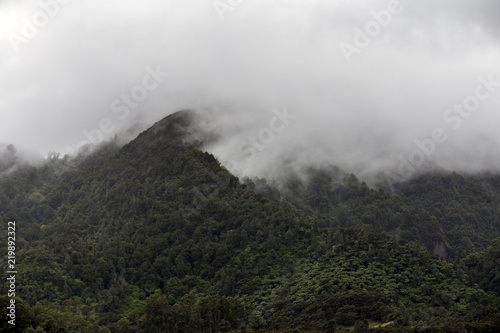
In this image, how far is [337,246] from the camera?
106625 mm

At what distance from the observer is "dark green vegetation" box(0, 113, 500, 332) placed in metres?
87.0

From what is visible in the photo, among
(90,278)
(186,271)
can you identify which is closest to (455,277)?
(186,271)

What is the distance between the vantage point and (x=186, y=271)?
108312 mm

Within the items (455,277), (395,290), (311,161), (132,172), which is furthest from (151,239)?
(311,161)

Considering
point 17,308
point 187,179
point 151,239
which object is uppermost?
point 187,179

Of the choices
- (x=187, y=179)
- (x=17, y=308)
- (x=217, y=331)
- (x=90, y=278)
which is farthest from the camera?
(x=187, y=179)

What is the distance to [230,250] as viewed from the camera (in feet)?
361

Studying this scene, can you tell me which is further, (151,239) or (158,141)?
(158,141)

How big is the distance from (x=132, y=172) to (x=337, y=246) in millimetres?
55936

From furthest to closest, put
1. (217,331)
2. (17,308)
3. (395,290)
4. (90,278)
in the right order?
(90,278) → (395,290) → (217,331) → (17,308)

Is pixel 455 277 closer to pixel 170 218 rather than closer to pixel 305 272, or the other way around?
pixel 305 272

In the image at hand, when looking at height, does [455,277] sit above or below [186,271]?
below

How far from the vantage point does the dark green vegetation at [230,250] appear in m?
87.0

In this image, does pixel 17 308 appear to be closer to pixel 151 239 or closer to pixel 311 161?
pixel 151 239
